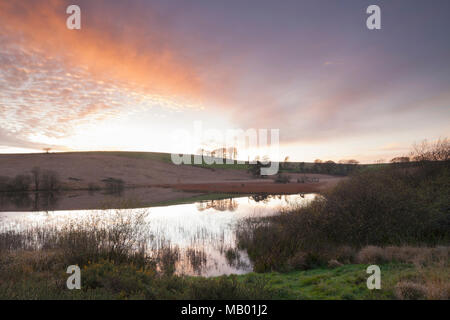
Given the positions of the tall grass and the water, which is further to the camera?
the water

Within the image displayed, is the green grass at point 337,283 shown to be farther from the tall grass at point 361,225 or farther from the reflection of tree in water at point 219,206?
the reflection of tree in water at point 219,206

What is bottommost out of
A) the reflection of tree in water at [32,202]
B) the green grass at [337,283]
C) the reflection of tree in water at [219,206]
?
the reflection of tree in water at [219,206]

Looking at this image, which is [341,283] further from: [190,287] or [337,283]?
[190,287]

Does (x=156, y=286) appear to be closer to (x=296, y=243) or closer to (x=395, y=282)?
(x=395, y=282)

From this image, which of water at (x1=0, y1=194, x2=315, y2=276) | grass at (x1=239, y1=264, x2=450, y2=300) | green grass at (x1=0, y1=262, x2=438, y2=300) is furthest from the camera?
water at (x1=0, y1=194, x2=315, y2=276)

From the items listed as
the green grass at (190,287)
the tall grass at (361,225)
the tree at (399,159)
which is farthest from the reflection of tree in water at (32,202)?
the tree at (399,159)

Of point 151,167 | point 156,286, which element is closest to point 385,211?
point 156,286

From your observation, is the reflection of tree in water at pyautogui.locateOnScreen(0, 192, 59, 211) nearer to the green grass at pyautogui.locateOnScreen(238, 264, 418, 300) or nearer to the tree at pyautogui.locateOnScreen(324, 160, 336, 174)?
the green grass at pyautogui.locateOnScreen(238, 264, 418, 300)

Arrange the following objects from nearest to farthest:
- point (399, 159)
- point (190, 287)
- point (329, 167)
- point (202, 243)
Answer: point (190, 287)
point (202, 243)
point (399, 159)
point (329, 167)

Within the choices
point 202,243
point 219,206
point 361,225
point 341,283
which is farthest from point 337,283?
point 219,206

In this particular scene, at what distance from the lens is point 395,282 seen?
6984 mm

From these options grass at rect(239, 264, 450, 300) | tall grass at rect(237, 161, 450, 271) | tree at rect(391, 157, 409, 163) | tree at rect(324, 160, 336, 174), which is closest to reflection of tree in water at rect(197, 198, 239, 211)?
tall grass at rect(237, 161, 450, 271)

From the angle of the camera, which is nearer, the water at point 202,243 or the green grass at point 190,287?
the green grass at point 190,287

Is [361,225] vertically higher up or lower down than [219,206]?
higher up
